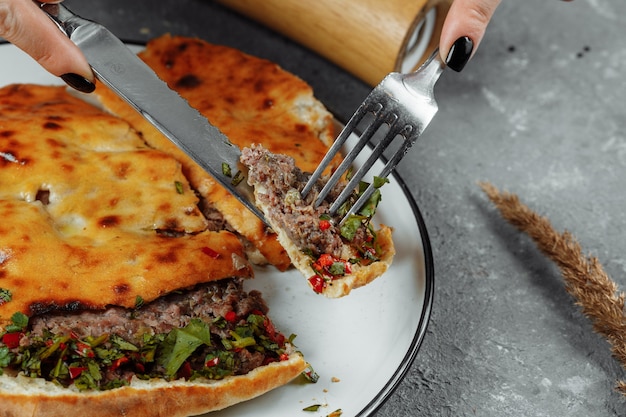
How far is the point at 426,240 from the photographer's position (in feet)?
15.7

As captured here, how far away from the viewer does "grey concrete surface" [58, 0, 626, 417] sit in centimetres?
462

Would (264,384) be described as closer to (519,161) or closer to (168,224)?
(168,224)

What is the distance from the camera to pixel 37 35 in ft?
12.8

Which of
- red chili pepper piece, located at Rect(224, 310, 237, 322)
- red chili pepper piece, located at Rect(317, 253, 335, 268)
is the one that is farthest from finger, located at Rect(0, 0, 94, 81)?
red chili pepper piece, located at Rect(317, 253, 335, 268)

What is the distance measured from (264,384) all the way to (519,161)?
328cm

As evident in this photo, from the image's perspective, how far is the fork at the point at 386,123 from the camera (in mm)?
4184

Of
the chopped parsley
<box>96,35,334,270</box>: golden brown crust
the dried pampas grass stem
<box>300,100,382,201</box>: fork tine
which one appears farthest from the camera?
<box>96,35,334,270</box>: golden brown crust

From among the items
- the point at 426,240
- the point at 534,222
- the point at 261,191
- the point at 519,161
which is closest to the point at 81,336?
the point at 261,191

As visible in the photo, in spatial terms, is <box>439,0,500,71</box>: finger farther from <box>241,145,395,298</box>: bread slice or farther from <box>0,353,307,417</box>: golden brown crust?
<box>0,353,307,417</box>: golden brown crust

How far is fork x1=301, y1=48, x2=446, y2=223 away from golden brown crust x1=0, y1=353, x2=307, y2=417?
959 millimetres

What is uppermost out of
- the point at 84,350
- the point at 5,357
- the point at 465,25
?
the point at 465,25

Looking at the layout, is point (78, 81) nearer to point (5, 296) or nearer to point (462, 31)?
point (5, 296)

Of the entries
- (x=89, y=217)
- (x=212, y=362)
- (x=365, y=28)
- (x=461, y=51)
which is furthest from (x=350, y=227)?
(x=365, y=28)

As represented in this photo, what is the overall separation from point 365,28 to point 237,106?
1.40m
